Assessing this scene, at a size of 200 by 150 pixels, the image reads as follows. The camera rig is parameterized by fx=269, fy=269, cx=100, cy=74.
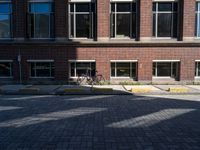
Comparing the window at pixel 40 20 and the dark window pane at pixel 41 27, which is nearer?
the window at pixel 40 20

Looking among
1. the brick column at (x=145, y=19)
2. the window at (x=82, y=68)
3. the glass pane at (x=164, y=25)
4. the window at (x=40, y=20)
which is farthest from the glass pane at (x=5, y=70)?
the glass pane at (x=164, y=25)

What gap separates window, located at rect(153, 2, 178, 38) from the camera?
18.8 metres

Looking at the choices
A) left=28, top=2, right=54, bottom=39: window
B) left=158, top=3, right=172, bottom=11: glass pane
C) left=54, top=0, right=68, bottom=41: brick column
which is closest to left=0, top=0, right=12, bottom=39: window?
left=28, top=2, right=54, bottom=39: window

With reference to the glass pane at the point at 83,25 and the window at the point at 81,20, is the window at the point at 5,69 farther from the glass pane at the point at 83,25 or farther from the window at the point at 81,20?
the glass pane at the point at 83,25

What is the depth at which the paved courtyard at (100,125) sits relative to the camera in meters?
6.18

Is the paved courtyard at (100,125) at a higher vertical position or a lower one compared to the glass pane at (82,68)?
lower

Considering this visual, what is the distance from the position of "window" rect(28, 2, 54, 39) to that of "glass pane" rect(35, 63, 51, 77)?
6.78ft

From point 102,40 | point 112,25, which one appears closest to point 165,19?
point 112,25

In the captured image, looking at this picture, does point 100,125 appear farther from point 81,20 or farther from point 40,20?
point 40,20

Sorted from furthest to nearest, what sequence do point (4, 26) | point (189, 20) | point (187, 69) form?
point (4, 26) → point (187, 69) → point (189, 20)

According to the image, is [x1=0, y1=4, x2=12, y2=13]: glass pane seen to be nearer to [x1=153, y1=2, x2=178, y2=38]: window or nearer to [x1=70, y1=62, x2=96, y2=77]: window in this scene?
[x1=70, y1=62, x2=96, y2=77]: window

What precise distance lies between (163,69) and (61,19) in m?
8.02

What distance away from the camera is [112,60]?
61.2 ft

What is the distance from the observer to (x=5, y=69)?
765 inches
